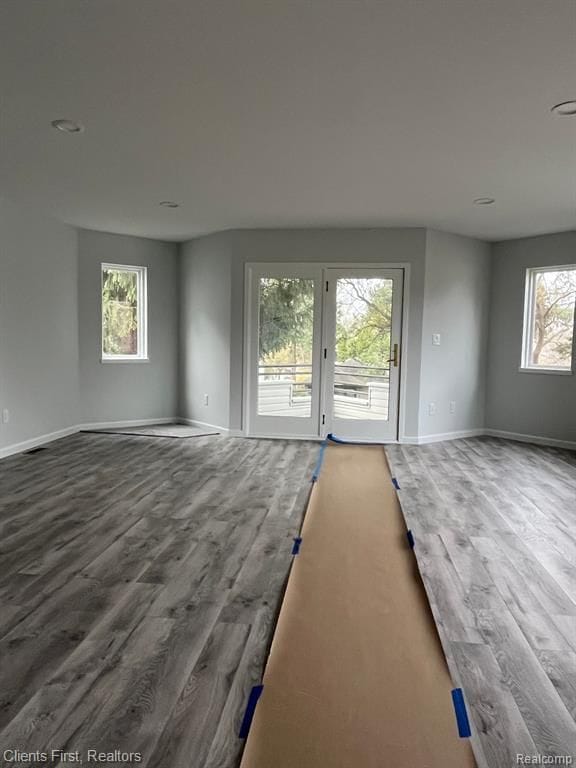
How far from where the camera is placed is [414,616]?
2.30m

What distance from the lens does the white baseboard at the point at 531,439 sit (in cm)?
607

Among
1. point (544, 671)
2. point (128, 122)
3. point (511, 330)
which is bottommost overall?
point (544, 671)

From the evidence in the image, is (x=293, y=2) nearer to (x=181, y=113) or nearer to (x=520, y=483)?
(x=181, y=113)

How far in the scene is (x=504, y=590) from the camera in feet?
8.32

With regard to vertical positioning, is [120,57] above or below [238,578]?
above

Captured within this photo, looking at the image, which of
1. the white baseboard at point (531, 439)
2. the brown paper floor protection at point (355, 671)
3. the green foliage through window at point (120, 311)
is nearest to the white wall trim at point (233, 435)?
the white baseboard at point (531, 439)

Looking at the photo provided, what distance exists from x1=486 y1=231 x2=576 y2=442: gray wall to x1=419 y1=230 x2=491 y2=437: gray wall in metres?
0.14

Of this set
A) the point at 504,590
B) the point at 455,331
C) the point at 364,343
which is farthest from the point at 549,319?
the point at 504,590

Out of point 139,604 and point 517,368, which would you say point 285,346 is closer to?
point 517,368

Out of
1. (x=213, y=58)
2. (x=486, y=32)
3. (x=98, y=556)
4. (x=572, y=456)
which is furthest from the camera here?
(x=572, y=456)

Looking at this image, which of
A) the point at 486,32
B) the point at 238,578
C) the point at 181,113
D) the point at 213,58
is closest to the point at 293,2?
the point at 213,58

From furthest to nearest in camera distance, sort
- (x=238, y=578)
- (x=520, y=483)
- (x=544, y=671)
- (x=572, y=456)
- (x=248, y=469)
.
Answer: (x=572, y=456)
(x=248, y=469)
(x=520, y=483)
(x=238, y=578)
(x=544, y=671)

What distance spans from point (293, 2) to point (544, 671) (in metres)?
2.66

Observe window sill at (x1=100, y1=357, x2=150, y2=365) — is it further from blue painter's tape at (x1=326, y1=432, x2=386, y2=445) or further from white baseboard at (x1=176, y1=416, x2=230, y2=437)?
blue painter's tape at (x1=326, y1=432, x2=386, y2=445)
